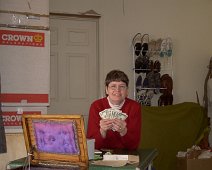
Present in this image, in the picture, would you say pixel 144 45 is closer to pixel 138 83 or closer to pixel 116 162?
pixel 138 83

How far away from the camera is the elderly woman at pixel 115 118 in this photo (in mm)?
2420

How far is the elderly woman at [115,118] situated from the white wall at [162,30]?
93.9 inches

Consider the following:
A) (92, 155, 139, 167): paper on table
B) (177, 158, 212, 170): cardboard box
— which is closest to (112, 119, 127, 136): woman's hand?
(92, 155, 139, 167): paper on table

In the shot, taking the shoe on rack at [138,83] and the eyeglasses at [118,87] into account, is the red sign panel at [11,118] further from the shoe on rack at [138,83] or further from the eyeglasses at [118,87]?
the shoe on rack at [138,83]

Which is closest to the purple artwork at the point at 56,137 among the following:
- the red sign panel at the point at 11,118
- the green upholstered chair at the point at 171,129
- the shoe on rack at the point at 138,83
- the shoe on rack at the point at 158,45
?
the red sign panel at the point at 11,118

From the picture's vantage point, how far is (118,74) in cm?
250

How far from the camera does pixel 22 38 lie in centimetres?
285

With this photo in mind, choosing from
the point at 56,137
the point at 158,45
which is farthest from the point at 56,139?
the point at 158,45

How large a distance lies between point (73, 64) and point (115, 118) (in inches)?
107

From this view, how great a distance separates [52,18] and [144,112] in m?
1.77

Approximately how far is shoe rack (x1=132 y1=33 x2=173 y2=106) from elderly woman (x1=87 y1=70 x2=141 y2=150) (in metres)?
2.44

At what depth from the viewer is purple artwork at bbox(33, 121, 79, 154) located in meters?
1.52

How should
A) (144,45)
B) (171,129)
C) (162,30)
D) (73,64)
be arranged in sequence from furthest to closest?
(162,30), (144,45), (73,64), (171,129)

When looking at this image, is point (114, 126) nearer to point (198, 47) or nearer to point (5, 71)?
point (5, 71)
